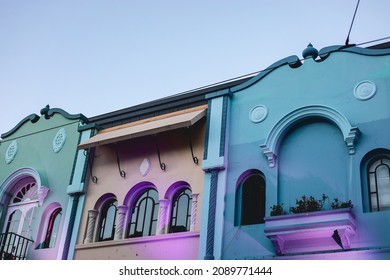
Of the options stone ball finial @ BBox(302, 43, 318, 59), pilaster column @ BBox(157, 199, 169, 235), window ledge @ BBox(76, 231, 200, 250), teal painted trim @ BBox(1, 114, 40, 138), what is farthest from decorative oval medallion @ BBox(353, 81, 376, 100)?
teal painted trim @ BBox(1, 114, 40, 138)

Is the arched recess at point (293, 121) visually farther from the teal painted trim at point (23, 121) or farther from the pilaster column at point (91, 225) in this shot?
the teal painted trim at point (23, 121)

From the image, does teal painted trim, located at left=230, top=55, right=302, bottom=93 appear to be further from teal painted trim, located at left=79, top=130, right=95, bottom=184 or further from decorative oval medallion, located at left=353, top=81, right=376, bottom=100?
teal painted trim, located at left=79, top=130, right=95, bottom=184

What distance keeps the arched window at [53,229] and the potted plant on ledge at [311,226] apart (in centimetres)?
710

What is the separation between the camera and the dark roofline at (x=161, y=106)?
15.7 metres

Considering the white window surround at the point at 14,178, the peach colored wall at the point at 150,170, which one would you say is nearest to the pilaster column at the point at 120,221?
the peach colored wall at the point at 150,170

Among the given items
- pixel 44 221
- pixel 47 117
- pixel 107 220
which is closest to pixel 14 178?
pixel 44 221

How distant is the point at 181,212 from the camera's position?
14289 mm

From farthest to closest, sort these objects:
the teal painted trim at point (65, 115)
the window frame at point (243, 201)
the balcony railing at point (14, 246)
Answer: the teal painted trim at point (65, 115) → the balcony railing at point (14, 246) → the window frame at point (243, 201)

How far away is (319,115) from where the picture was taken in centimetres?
1289

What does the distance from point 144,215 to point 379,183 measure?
6219 millimetres

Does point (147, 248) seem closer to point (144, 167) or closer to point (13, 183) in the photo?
point (144, 167)

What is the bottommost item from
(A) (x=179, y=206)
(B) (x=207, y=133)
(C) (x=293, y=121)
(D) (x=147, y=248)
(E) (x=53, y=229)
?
(D) (x=147, y=248)

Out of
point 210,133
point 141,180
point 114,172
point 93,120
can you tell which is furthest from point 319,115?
point 93,120

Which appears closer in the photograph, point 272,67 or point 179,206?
point 272,67
